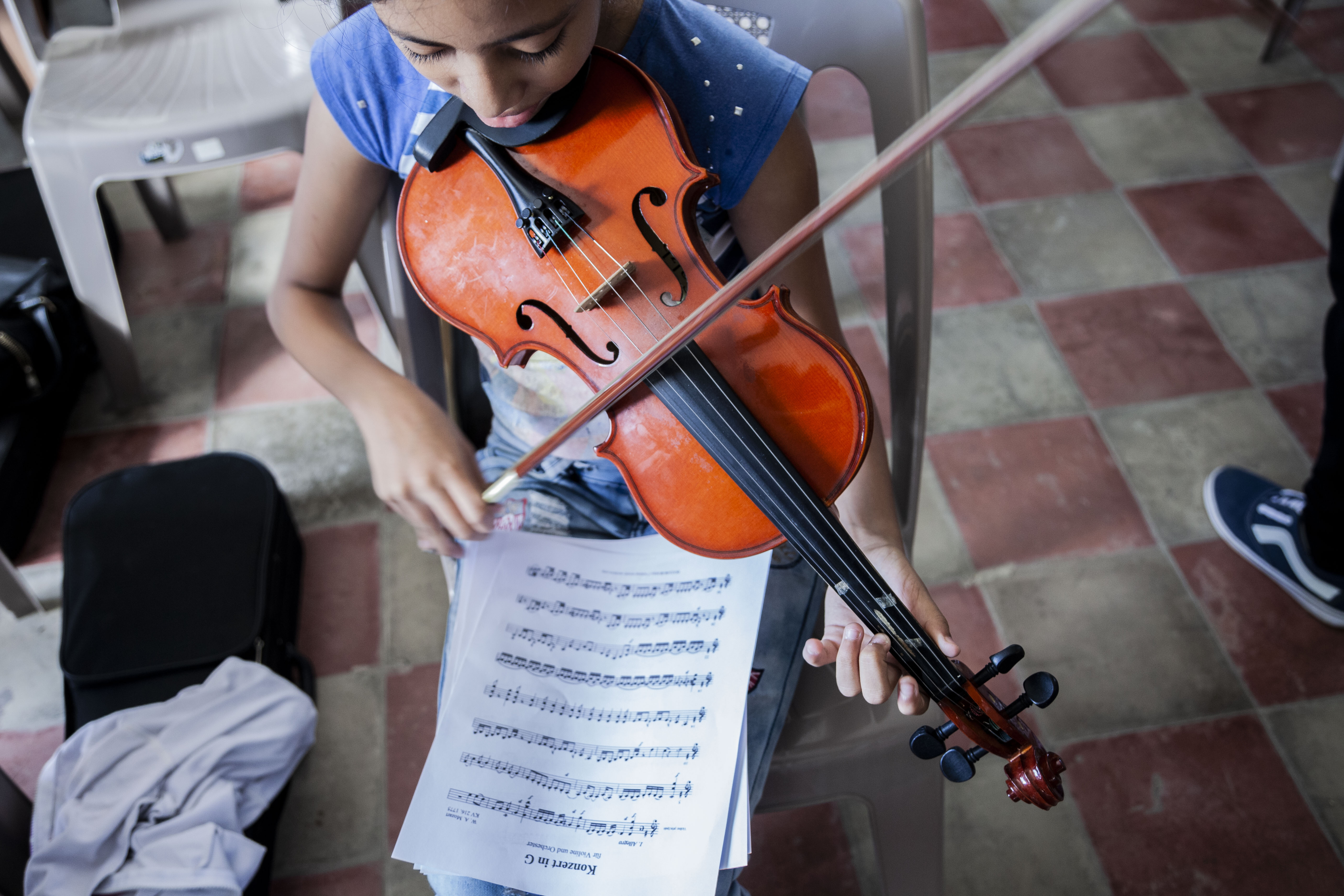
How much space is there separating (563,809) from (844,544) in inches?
12.3

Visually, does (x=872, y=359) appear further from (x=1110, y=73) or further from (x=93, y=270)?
(x=93, y=270)

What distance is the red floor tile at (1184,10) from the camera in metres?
2.27

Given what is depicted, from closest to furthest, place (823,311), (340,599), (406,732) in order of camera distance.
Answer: (823,311) < (406,732) < (340,599)

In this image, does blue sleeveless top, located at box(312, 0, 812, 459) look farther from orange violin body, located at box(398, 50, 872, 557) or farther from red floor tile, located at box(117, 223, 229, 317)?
red floor tile, located at box(117, 223, 229, 317)

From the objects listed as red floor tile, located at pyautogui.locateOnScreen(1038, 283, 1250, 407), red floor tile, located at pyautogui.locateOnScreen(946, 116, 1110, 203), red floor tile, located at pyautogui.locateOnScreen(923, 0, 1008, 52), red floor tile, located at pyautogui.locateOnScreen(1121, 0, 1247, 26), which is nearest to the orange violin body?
red floor tile, located at pyautogui.locateOnScreen(1038, 283, 1250, 407)

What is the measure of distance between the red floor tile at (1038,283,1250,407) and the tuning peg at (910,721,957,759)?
112cm

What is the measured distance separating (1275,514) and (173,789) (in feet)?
5.12

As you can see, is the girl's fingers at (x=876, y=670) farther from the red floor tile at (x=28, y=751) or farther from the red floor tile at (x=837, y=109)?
the red floor tile at (x=837, y=109)

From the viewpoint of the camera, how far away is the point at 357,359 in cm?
90

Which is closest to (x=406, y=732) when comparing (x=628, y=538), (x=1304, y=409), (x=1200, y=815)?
(x=628, y=538)

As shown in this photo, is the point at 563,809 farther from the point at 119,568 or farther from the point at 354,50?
the point at 119,568

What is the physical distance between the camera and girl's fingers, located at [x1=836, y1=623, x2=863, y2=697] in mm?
689

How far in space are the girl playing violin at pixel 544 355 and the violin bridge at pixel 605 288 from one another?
12cm

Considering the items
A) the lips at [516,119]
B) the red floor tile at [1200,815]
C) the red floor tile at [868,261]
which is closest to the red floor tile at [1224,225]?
the red floor tile at [868,261]
